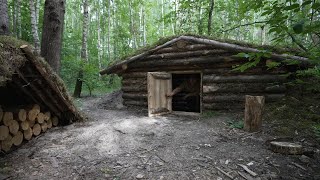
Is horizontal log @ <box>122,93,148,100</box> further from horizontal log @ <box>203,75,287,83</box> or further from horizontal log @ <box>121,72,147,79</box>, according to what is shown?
horizontal log @ <box>203,75,287,83</box>

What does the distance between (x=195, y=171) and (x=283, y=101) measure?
4.57 meters

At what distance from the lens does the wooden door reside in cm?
737

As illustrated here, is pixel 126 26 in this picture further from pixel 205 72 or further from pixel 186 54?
pixel 205 72

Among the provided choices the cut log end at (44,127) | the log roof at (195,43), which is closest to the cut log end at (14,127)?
the cut log end at (44,127)

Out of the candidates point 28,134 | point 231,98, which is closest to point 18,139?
point 28,134

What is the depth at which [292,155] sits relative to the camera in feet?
13.3

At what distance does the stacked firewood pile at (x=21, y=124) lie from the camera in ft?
14.3

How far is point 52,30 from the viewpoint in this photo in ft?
19.6

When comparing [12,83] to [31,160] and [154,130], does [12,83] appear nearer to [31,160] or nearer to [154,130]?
[31,160]

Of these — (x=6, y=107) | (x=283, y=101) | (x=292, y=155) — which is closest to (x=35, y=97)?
Answer: (x=6, y=107)

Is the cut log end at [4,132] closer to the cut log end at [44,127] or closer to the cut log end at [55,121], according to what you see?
the cut log end at [44,127]

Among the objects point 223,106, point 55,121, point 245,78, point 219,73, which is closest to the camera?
point 55,121

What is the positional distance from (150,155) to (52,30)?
14.1ft

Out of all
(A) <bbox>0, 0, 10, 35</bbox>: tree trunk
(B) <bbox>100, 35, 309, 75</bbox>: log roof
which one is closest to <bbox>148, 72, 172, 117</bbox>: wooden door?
(B) <bbox>100, 35, 309, 75</bbox>: log roof
